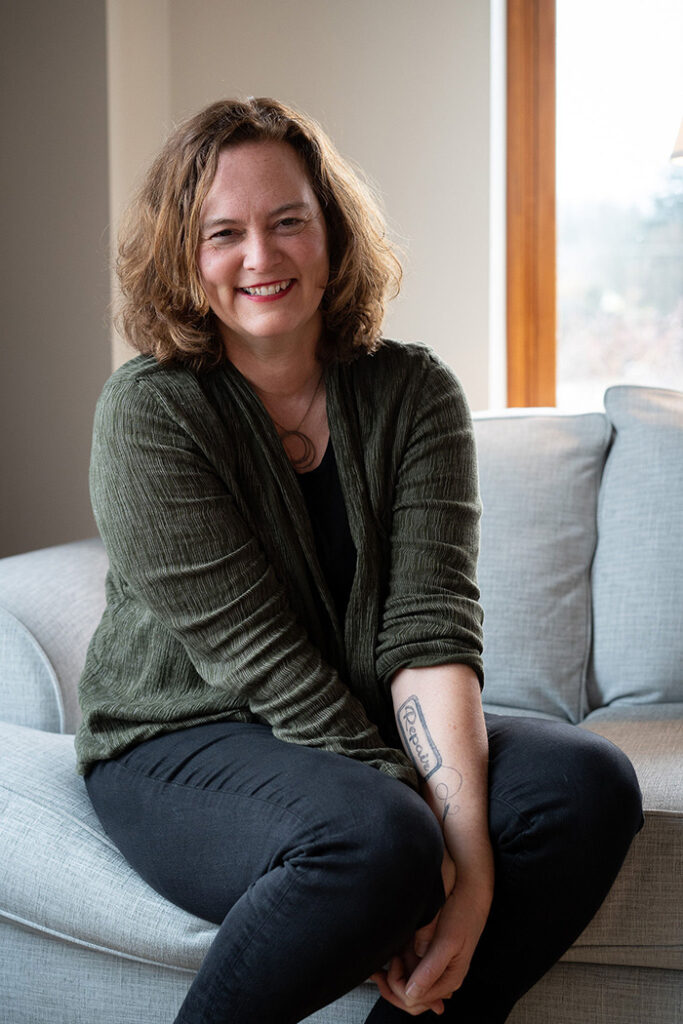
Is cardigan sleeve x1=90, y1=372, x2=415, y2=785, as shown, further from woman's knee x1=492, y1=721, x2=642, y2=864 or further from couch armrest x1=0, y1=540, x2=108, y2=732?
couch armrest x1=0, y1=540, x2=108, y2=732

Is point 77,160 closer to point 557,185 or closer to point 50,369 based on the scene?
point 50,369

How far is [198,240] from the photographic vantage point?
130cm

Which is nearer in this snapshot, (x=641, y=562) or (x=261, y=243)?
(x=261, y=243)

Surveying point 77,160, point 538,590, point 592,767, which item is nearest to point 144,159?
point 77,160

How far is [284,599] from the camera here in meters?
1.28

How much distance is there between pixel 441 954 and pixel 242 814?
0.80ft

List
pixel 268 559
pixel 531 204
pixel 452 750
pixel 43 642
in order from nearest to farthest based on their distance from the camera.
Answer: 1. pixel 452 750
2. pixel 268 559
3. pixel 43 642
4. pixel 531 204

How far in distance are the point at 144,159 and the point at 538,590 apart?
139 cm

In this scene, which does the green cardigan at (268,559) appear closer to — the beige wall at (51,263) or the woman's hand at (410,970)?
the woman's hand at (410,970)

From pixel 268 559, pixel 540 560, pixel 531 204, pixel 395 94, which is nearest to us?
pixel 268 559

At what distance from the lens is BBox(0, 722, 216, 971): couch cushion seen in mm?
1183

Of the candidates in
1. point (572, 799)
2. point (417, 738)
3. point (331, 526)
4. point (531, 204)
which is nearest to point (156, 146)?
point (531, 204)

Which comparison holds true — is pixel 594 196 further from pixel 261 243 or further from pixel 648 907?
pixel 648 907

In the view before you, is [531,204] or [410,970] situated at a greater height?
[531,204]
